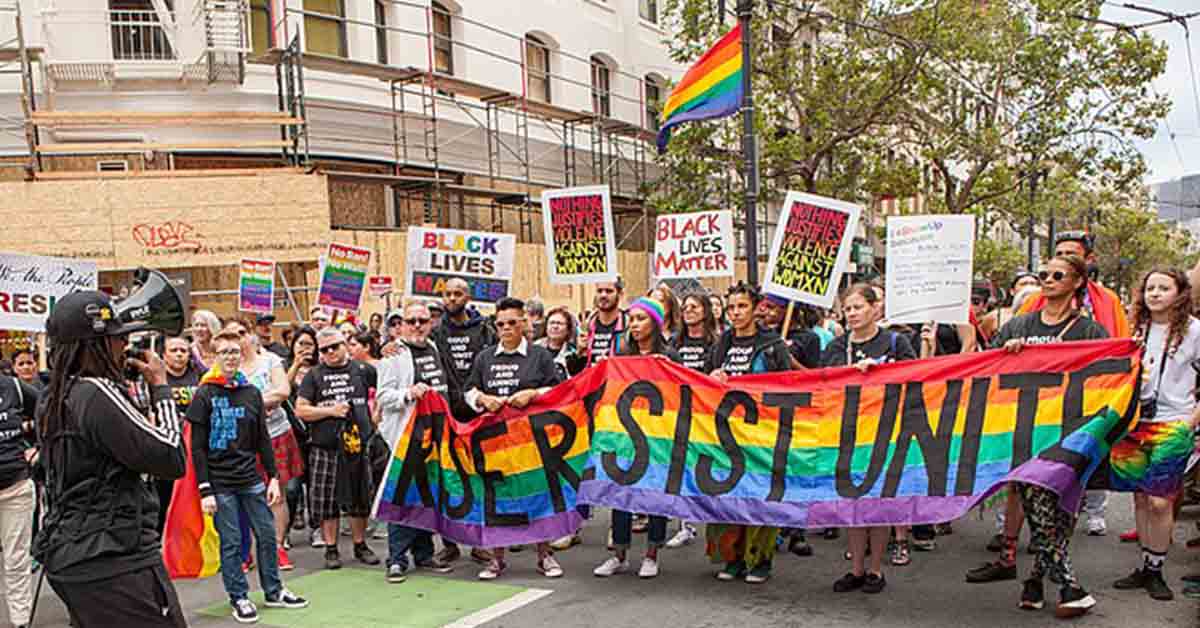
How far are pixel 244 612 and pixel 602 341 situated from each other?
355cm

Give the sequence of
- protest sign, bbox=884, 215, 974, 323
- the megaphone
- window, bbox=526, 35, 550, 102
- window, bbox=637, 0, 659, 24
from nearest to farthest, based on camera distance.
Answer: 1. the megaphone
2. protest sign, bbox=884, 215, 974, 323
3. window, bbox=526, 35, 550, 102
4. window, bbox=637, 0, 659, 24

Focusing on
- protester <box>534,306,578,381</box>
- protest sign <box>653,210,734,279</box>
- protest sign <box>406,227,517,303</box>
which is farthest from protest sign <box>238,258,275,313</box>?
protester <box>534,306,578,381</box>

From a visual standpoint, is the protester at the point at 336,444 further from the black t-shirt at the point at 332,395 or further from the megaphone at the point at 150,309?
the megaphone at the point at 150,309

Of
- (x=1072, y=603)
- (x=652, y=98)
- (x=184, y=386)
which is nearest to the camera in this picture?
(x=1072, y=603)

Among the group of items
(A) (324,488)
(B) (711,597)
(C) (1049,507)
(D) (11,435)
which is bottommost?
(B) (711,597)

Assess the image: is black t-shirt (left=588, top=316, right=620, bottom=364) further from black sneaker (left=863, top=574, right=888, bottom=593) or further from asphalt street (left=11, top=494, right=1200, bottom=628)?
black sneaker (left=863, top=574, right=888, bottom=593)

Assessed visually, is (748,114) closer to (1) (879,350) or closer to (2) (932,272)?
(2) (932,272)

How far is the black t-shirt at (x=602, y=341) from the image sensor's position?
28.3 feet

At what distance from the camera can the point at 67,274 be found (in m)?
8.91

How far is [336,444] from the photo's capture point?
8.14 meters

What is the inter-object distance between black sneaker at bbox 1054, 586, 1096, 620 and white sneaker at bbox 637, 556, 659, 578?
2580mm

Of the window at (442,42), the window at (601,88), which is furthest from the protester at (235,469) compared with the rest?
the window at (601,88)

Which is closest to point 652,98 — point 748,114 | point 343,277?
point 748,114

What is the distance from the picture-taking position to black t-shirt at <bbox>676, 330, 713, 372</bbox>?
7.59 m
